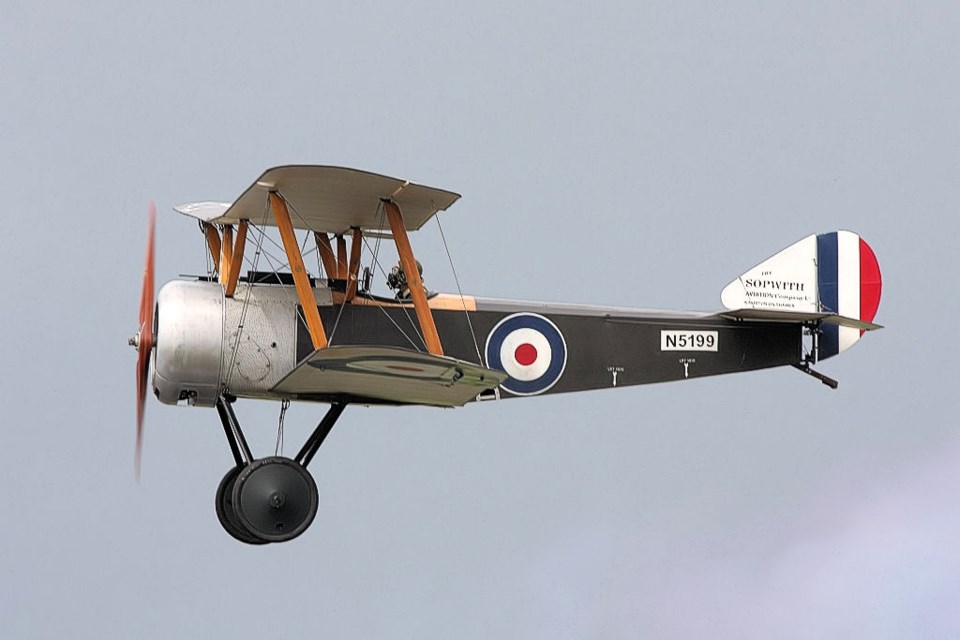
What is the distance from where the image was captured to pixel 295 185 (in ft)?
47.6

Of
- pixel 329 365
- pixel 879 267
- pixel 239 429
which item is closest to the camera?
pixel 329 365

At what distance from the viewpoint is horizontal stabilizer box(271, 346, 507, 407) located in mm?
14065

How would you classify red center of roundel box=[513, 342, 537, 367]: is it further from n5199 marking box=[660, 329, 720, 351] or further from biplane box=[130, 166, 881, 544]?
n5199 marking box=[660, 329, 720, 351]

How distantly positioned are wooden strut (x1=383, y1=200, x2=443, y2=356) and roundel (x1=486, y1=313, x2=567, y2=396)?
1.00 metres

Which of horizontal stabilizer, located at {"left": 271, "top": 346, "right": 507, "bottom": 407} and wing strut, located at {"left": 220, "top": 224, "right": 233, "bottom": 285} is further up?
wing strut, located at {"left": 220, "top": 224, "right": 233, "bottom": 285}

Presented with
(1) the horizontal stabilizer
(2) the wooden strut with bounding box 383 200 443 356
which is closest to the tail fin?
(1) the horizontal stabilizer

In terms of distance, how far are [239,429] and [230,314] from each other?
1.04m

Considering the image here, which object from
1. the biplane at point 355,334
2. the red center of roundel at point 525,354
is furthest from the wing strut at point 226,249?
the red center of roundel at point 525,354

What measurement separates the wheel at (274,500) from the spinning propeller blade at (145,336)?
1.34 m

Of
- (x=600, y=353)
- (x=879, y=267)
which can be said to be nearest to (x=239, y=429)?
(x=600, y=353)

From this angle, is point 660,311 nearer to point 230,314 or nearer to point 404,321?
point 404,321

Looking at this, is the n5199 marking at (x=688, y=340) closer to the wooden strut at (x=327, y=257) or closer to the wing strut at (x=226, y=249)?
the wooden strut at (x=327, y=257)

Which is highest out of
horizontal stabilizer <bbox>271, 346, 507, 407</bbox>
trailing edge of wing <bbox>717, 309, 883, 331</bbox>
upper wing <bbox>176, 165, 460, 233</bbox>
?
upper wing <bbox>176, 165, 460, 233</bbox>

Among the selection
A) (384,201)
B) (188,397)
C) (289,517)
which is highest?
(384,201)
